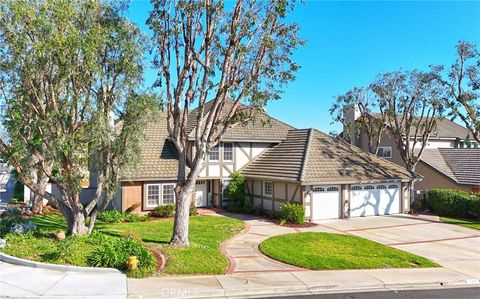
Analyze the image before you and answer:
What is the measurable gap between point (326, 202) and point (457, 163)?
1645 cm

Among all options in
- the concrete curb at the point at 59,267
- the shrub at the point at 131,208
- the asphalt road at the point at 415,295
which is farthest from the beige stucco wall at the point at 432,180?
the concrete curb at the point at 59,267

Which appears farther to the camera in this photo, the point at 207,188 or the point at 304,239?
the point at 207,188

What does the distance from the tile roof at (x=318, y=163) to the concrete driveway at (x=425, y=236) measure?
2.68 meters

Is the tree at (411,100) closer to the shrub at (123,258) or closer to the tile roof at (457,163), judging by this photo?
Result: the tile roof at (457,163)

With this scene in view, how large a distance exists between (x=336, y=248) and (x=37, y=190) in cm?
1205

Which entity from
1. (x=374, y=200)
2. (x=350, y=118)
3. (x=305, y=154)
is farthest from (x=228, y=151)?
(x=350, y=118)

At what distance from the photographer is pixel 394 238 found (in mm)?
18188

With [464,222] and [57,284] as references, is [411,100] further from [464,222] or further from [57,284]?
[57,284]

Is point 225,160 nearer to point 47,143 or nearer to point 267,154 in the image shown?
point 267,154

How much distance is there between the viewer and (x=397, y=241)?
17516 millimetres

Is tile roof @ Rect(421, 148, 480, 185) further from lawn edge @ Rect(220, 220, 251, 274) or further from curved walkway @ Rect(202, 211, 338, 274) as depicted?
lawn edge @ Rect(220, 220, 251, 274)

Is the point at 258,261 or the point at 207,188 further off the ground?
the point at 207,188

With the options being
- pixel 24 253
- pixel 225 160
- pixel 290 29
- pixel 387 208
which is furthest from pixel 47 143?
pixel 387 208

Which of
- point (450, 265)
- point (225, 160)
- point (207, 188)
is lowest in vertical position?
point (450, 265)
